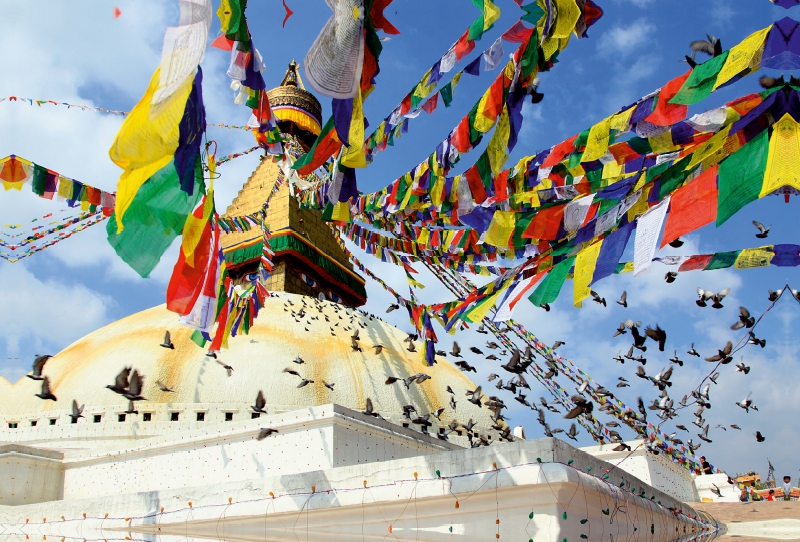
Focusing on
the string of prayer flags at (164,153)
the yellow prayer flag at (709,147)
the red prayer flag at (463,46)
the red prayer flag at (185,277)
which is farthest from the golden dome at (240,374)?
the yellow prayer flag at (709,147)

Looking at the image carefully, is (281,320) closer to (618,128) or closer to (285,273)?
(285,273)

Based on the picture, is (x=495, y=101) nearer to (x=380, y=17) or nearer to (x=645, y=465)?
(x=380, y=17)

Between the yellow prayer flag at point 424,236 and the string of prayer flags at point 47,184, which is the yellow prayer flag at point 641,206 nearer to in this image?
the yellow prayer flag at point 424,236

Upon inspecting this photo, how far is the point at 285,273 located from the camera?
15.8 meters

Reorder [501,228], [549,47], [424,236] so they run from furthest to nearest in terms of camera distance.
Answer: [424,236], [501,228], [549,47]

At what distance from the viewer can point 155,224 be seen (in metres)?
3.94

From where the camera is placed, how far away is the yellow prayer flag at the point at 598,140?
4332mm

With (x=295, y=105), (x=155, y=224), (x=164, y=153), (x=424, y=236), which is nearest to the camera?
(x=164, y=153)

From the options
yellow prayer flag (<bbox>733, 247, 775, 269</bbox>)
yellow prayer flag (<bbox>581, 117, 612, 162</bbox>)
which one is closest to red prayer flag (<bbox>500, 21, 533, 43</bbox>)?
yellow prayer flag (<bbox>581, 117, 612, 162</bbox>)

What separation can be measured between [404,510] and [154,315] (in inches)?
405

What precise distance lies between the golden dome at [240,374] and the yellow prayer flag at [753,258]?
7137mm

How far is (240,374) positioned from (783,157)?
9.30m

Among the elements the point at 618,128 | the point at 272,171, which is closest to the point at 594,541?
the point at 618,128

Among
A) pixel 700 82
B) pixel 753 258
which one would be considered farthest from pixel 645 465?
pixel 700 82
